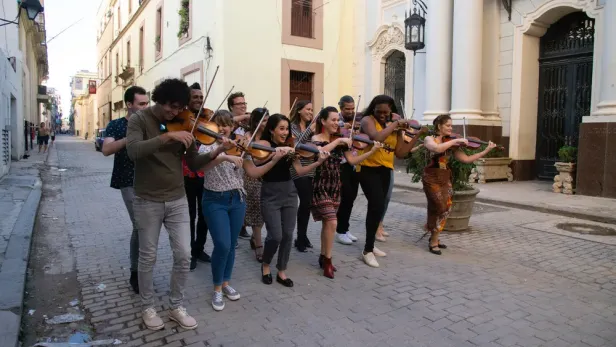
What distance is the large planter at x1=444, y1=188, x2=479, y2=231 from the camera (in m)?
6.71

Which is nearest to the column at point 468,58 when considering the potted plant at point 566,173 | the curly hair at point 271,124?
Answer: the potted plant at point 566,173

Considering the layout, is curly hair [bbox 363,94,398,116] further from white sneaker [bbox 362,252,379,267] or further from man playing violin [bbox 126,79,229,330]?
man playing violin [bbox 126,79,229,330]

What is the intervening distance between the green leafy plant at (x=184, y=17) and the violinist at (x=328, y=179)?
16358 mm

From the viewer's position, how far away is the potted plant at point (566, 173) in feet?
32.7

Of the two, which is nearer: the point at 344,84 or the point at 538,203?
the point at 538,203

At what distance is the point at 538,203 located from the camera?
8.88 metres

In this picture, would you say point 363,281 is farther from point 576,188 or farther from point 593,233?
point 576,188

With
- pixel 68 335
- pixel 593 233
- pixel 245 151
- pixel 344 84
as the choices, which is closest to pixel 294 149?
pixel 245 151

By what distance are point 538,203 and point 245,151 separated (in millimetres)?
7034

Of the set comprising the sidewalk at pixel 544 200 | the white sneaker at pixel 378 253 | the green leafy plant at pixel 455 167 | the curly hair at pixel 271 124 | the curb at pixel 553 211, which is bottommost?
the white sneaker at pixel 378 253

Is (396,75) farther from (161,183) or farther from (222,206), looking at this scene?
(161,183)

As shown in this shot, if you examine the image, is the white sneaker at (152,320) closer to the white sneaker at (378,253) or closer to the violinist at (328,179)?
the violinist at (328,179)

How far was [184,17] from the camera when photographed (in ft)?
65.3

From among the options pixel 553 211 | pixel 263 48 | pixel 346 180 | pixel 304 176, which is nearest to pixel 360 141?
pixel 304 176
